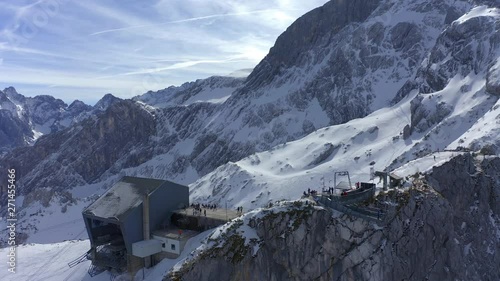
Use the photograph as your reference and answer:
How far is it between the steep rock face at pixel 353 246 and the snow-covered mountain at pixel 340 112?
6.64m

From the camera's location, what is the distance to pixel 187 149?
6978 inches

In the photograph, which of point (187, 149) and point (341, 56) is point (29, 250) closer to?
point (187, 149)

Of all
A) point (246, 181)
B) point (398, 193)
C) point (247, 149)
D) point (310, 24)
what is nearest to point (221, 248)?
point (398, 193)

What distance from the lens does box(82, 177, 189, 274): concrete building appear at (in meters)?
47.9

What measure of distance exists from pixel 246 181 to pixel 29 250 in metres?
39.4

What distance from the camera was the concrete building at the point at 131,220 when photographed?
1885 inches

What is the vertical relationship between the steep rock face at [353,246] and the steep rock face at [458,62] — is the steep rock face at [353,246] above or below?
below

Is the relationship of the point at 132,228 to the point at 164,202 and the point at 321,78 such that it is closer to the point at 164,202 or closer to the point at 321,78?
the point at 164,202

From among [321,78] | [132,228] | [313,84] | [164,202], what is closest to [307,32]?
[321,78]

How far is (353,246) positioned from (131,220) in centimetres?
2427

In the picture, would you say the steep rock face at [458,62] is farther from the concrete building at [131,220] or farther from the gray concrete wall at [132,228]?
the gray concrete wall at [132,228]

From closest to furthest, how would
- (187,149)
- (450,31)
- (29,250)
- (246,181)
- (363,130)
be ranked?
(29,250), (246,181), (363,130), (450,31), (187,149)

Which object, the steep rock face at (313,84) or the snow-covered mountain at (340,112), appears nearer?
the snow-covered mountain at (340,112)

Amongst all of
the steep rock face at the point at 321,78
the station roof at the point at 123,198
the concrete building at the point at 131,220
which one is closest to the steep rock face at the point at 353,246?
the concrete building at the point at 131,220
